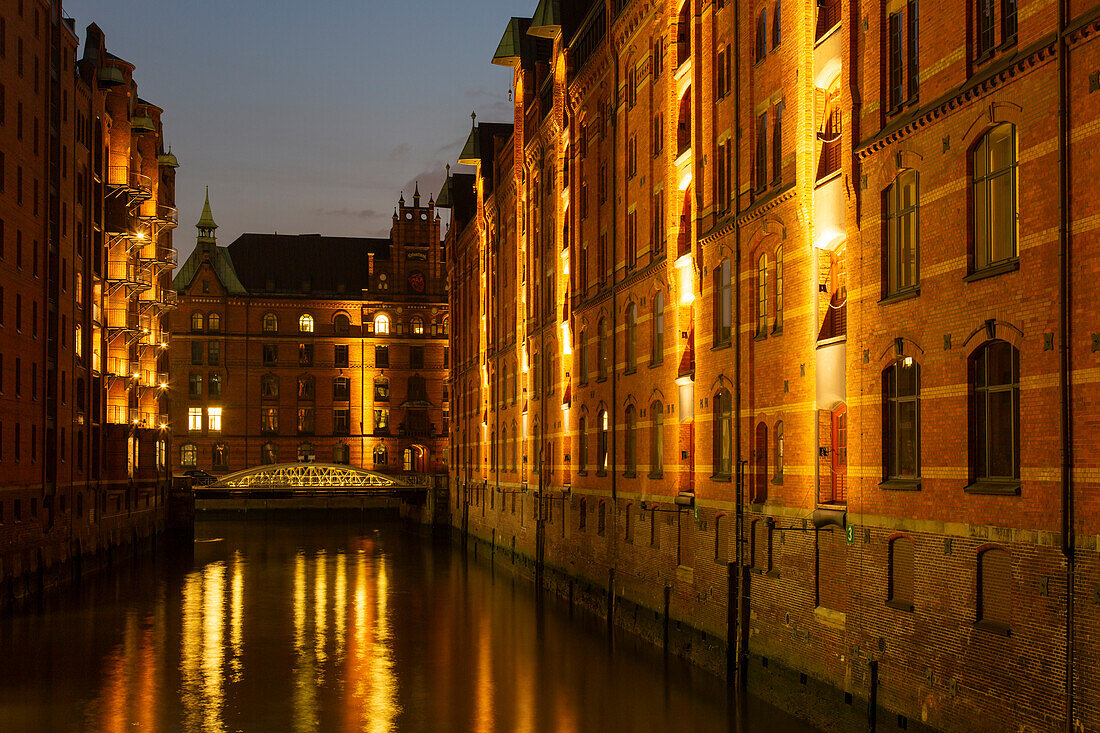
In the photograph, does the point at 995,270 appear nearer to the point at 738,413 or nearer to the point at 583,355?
the point at 738,413

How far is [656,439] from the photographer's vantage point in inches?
1315

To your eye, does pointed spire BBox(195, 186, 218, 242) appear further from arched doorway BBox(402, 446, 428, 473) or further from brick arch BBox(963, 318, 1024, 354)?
brick arch BBox(963, 318, 1024, 354)

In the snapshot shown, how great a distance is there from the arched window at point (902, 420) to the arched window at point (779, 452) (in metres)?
4.73

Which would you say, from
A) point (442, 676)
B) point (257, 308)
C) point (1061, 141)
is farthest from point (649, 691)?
point (257, 308)

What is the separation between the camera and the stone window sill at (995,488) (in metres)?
16.3

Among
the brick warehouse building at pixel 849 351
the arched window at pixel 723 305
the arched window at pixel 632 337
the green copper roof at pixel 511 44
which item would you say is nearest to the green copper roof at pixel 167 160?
the green copper roof at pixel 511 44

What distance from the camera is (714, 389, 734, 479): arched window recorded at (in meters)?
27.3

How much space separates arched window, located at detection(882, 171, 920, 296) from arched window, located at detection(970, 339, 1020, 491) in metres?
2.20

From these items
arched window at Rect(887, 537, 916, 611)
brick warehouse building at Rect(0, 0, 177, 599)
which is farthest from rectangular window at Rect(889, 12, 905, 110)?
brick warehouse building at Rect(0, 0, 177, 599)

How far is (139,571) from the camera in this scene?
52.8 meters

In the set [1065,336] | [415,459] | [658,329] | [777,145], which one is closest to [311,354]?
[415,459]

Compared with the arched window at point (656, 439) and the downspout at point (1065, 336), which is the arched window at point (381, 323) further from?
the downspout at point (1065, 336)

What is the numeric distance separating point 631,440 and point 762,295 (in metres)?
11.0

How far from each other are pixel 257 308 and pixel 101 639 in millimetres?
63970
